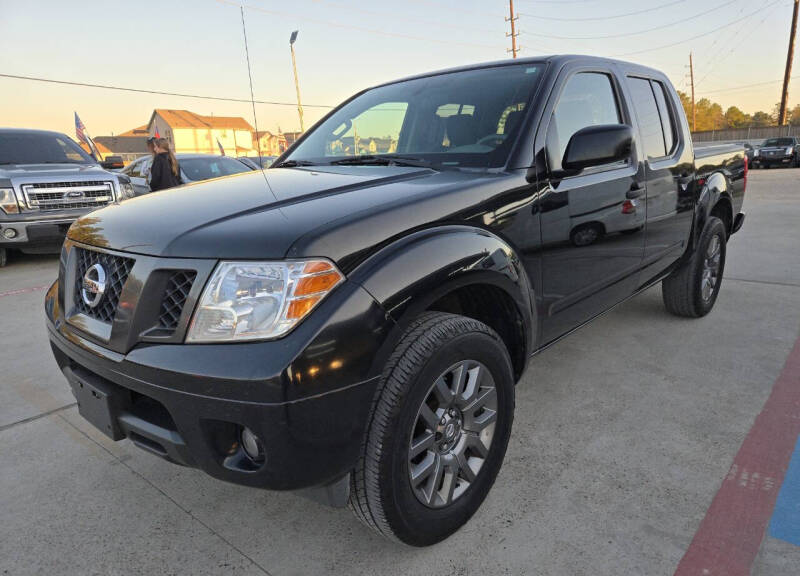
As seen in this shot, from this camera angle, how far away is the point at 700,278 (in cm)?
392

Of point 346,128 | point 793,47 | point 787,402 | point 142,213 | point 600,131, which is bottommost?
point 787,402

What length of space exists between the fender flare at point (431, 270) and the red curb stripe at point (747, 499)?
99 cm

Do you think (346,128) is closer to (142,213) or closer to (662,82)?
(142,213)

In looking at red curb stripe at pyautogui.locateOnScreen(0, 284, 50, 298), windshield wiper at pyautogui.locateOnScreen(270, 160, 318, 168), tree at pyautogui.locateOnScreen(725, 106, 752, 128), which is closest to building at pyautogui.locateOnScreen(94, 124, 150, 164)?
red curb stripe at pyautogui.locateOnScreen(0, 284, 50, 298)

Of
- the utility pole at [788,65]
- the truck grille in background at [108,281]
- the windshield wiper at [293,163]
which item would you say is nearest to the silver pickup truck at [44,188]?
the windshield wiper at [293,163]

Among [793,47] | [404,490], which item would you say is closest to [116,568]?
[404,490]

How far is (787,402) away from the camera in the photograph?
110 inches

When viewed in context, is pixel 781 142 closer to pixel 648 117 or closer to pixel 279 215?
pixel 648 117

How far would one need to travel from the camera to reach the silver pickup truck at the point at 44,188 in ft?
21.5

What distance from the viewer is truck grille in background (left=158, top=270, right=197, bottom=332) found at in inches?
62.0

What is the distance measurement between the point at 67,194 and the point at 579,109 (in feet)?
21.7

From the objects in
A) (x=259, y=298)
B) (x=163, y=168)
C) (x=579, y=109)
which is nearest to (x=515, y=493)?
(x=259, y=298)

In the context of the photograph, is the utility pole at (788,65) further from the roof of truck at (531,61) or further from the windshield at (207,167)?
the roof of truck at (531,61)

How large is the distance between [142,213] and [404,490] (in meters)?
1.31
